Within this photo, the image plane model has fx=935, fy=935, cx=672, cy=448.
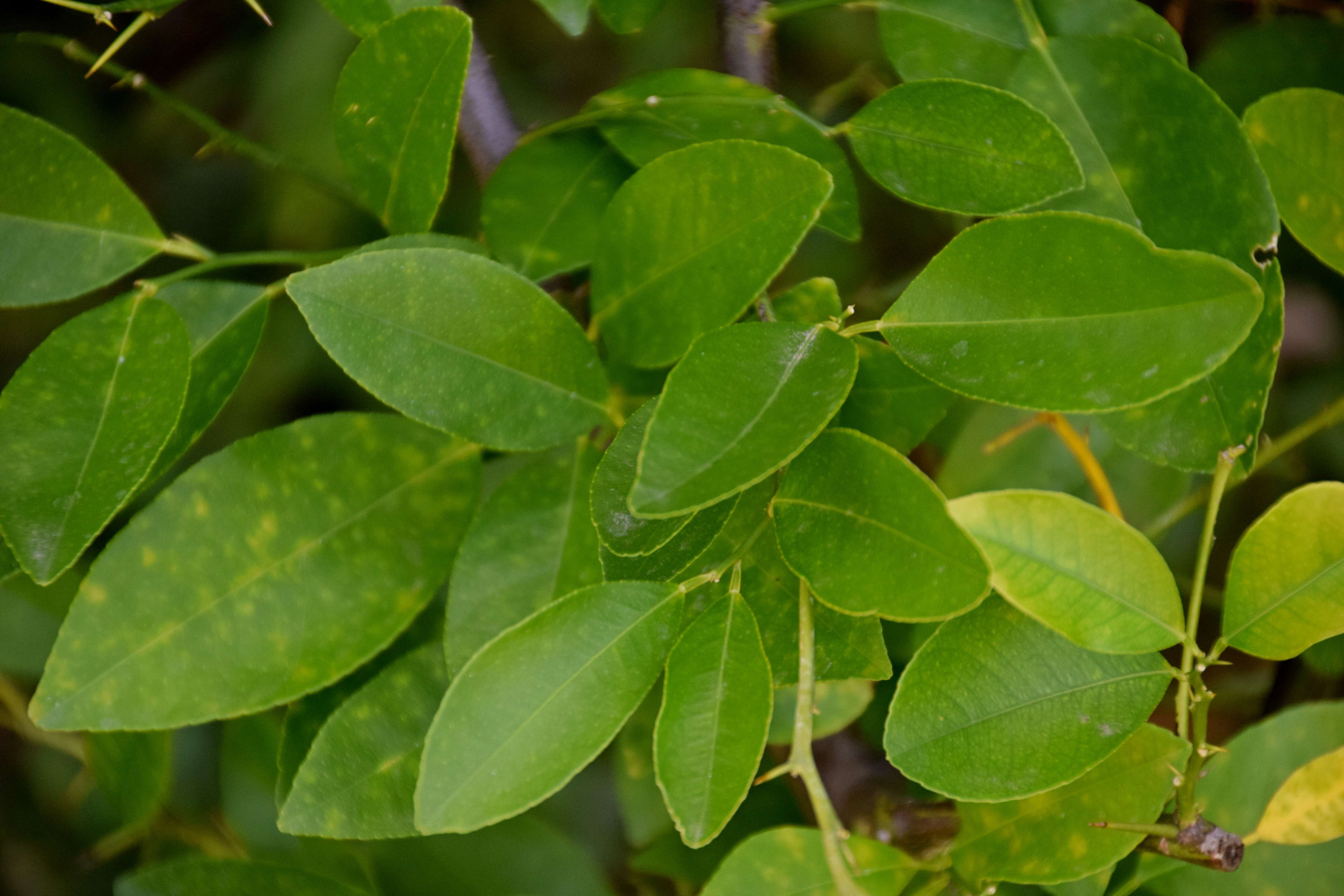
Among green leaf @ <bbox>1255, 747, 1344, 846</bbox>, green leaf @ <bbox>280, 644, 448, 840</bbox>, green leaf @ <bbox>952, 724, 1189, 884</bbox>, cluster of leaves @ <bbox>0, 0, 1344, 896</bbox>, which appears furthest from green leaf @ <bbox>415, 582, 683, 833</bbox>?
green leaf @ <bbox>1255, 747, 1344, 846</bbox>

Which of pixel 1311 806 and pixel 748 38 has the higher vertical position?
pixel 748 38

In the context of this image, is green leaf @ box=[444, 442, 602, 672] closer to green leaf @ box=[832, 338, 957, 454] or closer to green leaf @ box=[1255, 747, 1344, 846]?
green leaf @ box=[832, 338, 957, 454]

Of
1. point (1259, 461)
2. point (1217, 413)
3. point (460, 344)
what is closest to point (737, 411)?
point (460, 344)

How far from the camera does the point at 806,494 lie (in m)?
0.38

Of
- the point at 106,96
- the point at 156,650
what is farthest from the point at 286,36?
the point at 156,650

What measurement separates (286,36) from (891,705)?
843 millimetres

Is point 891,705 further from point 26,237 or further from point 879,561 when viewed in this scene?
point 26,237

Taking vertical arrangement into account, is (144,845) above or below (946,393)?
below

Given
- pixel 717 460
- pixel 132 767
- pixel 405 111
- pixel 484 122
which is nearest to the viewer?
pixel 717 460

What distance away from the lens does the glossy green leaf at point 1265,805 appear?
20.5 inches

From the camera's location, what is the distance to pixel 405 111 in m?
0.43

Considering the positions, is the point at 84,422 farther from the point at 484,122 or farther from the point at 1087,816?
the point at 1087,816

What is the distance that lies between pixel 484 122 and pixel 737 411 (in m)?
0.30

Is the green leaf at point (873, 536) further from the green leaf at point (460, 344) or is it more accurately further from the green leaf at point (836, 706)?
the green leaf at point (836, 706)
